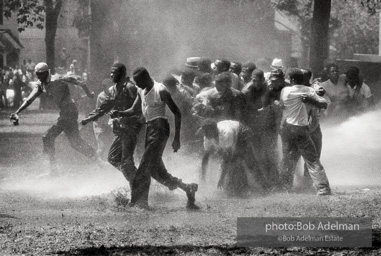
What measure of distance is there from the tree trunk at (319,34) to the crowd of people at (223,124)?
632cm

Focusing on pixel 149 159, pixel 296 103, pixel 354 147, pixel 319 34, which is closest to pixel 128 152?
pixel 149 159

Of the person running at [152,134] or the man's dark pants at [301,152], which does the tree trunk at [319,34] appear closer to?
the man's dark pants at [301,152]

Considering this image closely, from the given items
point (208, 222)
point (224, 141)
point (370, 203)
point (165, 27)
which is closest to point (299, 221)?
point (208, 222)

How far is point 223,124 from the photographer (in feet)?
37.0

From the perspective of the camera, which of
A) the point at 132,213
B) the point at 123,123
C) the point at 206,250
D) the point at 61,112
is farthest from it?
the point at 61,112

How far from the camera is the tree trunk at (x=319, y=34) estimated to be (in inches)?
757

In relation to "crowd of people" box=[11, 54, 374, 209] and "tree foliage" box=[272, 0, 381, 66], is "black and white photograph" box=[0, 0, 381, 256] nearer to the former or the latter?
"crowd of people" box=[11, 54, 374, 209]

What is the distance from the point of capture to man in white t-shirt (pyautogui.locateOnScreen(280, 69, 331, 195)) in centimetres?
1116

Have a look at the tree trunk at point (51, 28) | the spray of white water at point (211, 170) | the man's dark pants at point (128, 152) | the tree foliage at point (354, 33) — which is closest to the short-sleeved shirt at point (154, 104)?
the man's dark pants at point (128, 152)

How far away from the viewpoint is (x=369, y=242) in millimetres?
7926

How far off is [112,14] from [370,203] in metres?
11.5

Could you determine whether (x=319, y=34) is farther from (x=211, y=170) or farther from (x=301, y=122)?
(x=211, y=170)

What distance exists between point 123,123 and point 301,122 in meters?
2.44

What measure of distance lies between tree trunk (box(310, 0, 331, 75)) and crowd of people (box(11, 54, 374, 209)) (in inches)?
249
